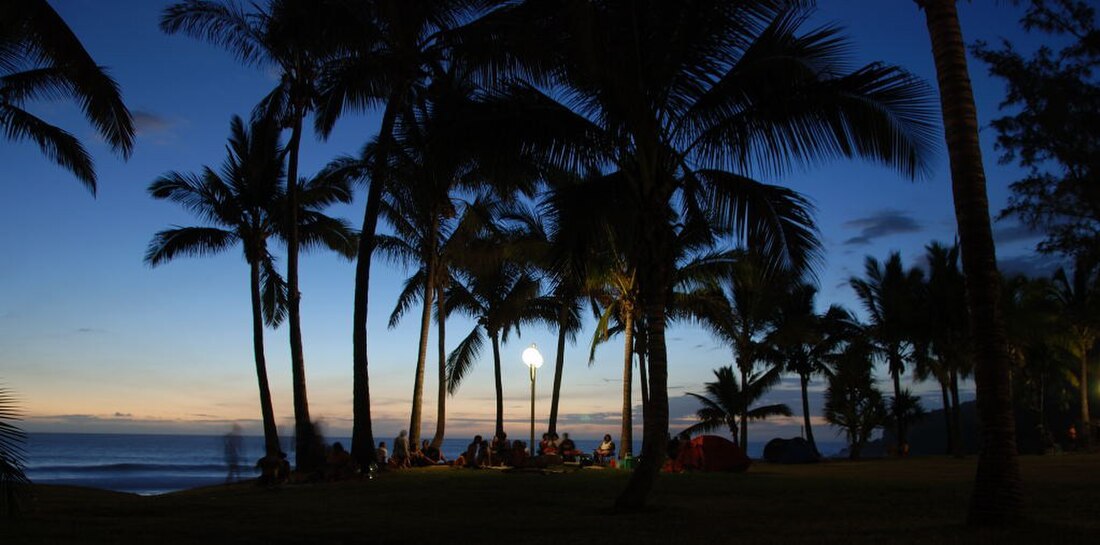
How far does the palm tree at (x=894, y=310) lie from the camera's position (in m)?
31.2

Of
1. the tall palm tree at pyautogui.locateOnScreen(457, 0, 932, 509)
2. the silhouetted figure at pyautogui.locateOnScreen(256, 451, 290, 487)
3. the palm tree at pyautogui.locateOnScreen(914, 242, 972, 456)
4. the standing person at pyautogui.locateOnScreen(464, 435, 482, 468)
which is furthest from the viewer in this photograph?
the palm tree at pyautogui.locateOnScreen(914, 242, 972, 456)

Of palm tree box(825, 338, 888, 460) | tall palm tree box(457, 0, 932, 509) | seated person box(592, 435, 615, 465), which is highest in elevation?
tall palm tree box(457, 0, 932, 509)

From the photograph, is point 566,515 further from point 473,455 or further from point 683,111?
point 473,455

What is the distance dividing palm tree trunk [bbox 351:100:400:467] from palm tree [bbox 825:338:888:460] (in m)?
21.1

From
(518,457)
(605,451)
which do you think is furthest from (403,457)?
(605,451)

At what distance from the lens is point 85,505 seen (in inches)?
473

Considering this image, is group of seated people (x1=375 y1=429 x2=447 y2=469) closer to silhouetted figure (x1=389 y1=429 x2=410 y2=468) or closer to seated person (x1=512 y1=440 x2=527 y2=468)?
silhouetted figure (x1=389 y1=429 x2=410 y2=468)

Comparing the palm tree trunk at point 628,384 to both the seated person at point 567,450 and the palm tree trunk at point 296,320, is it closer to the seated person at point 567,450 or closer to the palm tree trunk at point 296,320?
the seated person at point 567,450

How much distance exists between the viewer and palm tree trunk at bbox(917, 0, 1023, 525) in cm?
723

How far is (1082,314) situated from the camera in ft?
111

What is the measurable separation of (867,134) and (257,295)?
19123mm

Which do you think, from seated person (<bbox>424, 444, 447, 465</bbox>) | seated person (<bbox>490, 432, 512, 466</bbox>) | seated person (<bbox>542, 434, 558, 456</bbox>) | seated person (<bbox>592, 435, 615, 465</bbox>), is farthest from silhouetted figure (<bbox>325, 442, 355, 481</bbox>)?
seated person (<bbox>592, 435, 615, 465</bbox>)

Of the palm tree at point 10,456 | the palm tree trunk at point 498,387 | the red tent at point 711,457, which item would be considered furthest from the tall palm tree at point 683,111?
the palm tree trunk at point 498,387

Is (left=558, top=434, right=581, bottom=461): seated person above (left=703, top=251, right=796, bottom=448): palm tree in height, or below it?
below
